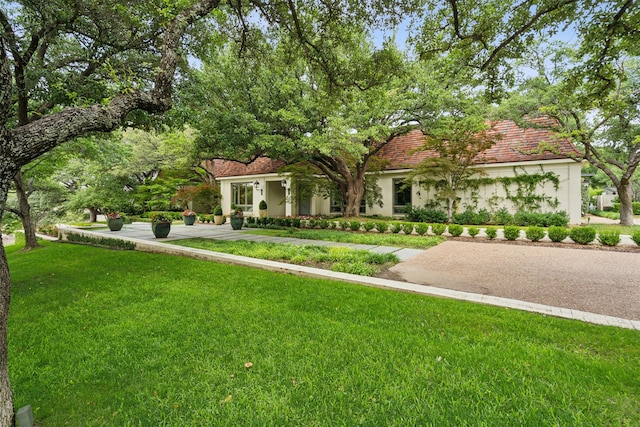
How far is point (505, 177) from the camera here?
1325cm

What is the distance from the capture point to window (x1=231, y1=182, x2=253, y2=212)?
1966cm

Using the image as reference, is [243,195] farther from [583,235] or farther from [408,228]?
[583,235]

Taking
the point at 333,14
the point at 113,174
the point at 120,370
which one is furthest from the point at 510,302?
the point at 113,174

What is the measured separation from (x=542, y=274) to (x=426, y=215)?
879 cm

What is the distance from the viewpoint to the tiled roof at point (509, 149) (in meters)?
12.3

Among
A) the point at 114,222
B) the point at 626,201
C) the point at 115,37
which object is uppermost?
the point at 115,37

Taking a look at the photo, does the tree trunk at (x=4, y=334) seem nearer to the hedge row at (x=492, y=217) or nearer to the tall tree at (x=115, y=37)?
the tall tree at (x=115, y=37)

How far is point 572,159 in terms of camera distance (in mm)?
11852

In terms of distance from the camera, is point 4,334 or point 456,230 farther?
point 456,230

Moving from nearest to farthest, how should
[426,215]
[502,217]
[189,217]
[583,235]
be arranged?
[583,235], [502,217], [426,215], [189,217]

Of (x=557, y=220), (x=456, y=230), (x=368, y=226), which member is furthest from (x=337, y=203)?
(x=557, y=220)

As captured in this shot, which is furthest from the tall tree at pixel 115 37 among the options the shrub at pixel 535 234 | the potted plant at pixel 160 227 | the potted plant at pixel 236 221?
the potted plant at pixel 236 221

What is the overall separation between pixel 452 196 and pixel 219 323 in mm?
12102

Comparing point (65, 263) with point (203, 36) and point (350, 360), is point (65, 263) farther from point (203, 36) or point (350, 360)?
point (350, 360)
